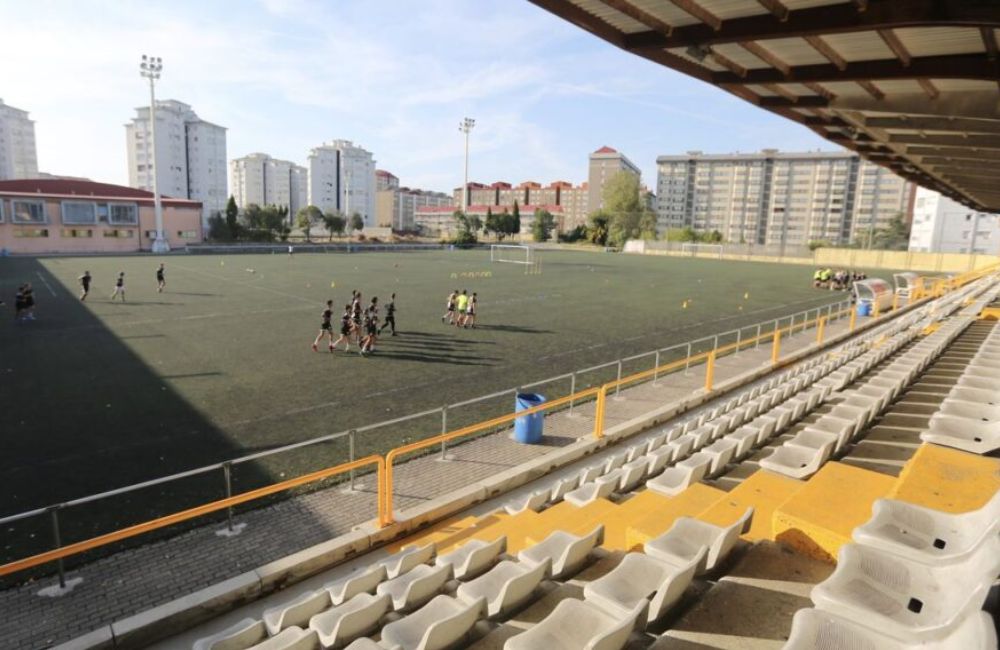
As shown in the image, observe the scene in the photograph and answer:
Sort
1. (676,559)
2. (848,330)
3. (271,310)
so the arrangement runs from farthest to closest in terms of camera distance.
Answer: (271,310)
(848,330)
(676,559)

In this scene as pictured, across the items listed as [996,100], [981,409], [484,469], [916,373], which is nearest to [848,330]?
[916,373]

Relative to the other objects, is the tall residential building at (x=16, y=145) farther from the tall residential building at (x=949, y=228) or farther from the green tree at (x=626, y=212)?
the tall residential building at (x=949, y=228)

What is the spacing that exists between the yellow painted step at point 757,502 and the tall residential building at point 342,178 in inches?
6891

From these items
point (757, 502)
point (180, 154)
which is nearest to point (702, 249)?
point (757, 502)

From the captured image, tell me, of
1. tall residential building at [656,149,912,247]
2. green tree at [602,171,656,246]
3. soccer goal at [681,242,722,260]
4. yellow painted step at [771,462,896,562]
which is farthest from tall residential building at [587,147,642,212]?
yellow painted step at [771,462,896,562]

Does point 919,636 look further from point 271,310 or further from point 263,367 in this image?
point 271,310

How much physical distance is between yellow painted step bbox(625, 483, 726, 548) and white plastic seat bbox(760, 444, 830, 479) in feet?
2.30

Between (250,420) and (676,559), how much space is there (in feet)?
33.4

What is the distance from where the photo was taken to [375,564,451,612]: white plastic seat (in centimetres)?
460

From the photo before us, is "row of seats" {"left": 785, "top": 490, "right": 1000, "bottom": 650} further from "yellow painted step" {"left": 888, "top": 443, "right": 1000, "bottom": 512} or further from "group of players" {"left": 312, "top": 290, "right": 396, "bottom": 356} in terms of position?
"group of players" {"left": 312, "top": 290, "right": 396, "bottom": 356}

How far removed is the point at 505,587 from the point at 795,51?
8.32m

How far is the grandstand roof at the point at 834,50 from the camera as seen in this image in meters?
6.25

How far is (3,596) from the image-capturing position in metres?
6.05

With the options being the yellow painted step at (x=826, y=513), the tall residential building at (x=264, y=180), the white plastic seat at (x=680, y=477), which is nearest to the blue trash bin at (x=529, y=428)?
the white plastic seat at (x=680, y=477)
